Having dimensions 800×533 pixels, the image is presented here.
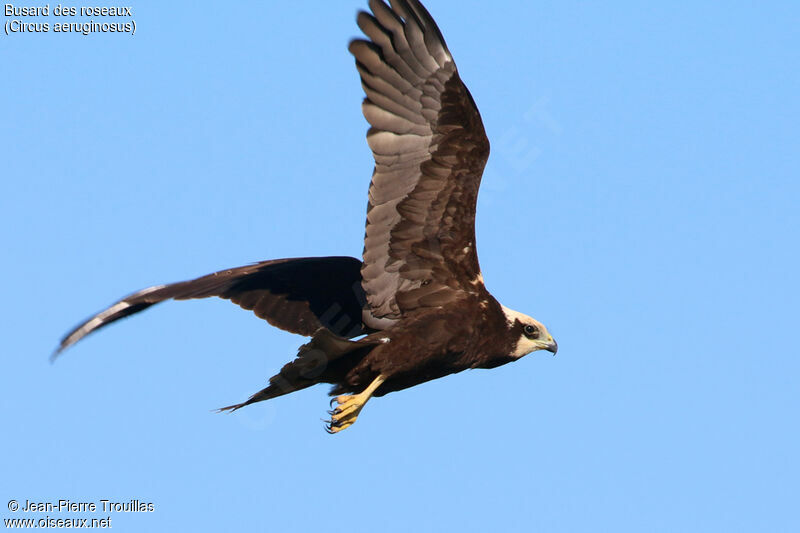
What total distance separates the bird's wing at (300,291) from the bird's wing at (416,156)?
3.06 ft

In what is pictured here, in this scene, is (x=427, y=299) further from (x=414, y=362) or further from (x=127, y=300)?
(x=127, y=300)

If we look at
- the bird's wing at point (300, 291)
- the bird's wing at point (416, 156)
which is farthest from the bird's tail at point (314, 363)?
the bird's wing at point (300, 291)

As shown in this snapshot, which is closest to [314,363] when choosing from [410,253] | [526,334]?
[410,253]

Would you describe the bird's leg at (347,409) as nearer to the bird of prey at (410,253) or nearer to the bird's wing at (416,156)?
the bird of prey at (410,253)

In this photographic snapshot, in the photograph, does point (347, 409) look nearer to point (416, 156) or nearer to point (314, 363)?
point (314, 363)

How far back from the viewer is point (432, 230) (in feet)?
31.3

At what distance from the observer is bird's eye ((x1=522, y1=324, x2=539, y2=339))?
10.2 m

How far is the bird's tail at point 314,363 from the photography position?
8.98 metres

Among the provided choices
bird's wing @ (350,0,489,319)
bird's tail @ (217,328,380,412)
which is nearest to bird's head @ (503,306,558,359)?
bird's wing @ (350,0,489,319)

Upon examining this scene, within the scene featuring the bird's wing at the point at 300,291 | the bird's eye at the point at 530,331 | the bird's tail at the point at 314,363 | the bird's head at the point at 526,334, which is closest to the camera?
the bird's tail at the point at 314,363

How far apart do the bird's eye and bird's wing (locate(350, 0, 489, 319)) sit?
2.74 ft

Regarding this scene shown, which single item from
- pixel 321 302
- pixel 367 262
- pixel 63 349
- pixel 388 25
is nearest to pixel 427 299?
pixel 367 262

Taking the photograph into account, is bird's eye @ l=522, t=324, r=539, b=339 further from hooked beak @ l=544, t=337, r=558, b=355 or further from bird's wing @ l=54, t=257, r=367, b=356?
bird's wing @ l=54, t=257, r=367, b=356

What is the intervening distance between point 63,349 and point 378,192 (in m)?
2.65
